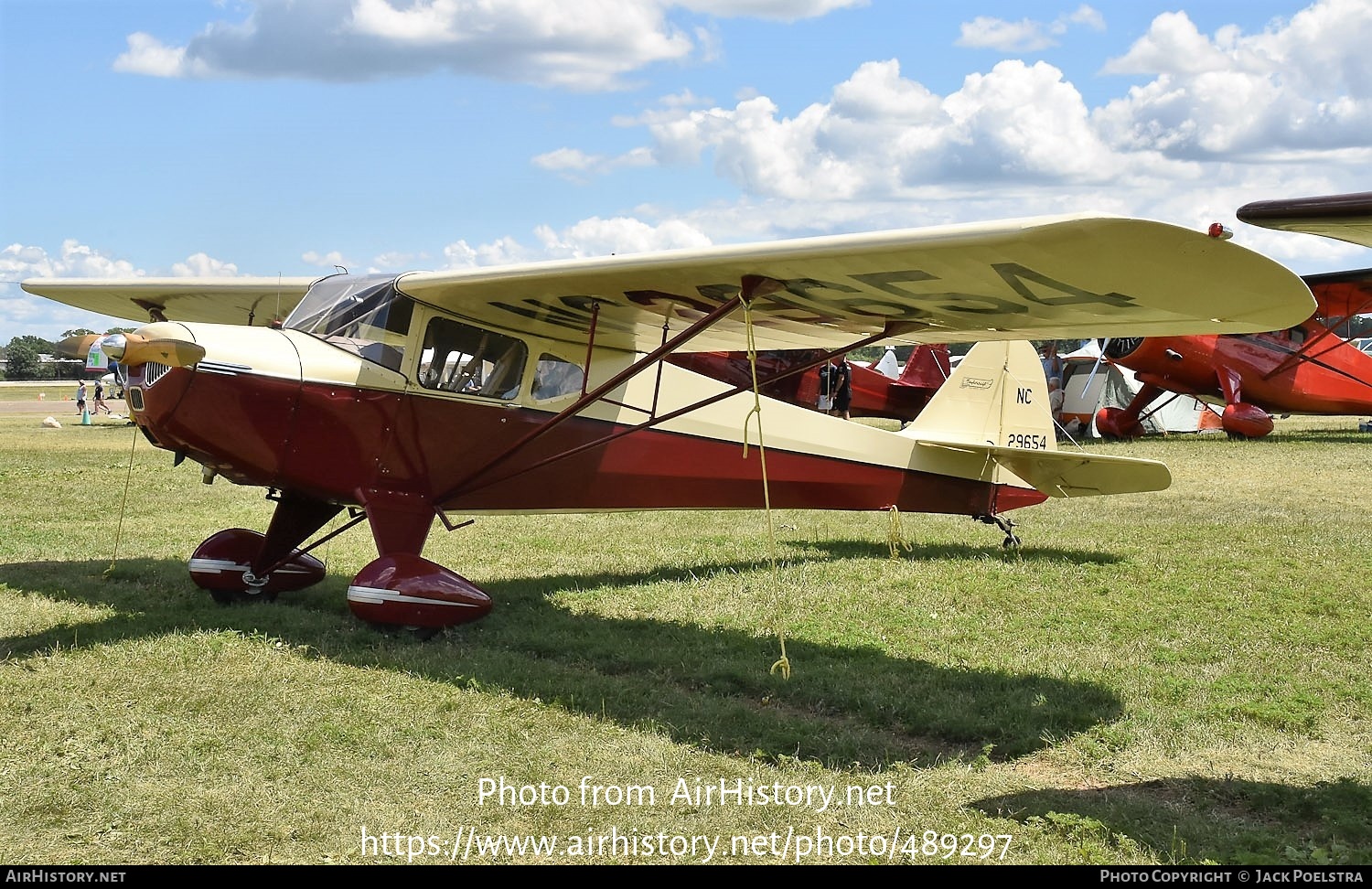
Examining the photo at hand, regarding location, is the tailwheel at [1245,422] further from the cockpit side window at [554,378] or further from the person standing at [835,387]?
the cockpit side window at [554,378]

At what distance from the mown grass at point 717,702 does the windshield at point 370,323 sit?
1.78 meters

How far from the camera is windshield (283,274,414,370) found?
708 centimetres

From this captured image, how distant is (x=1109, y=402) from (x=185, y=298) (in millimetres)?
21068

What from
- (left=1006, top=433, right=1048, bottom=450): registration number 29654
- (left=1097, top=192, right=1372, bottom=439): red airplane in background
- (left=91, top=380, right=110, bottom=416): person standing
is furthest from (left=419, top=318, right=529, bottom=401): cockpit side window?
(left=91, top=380, right=110, bottom=416): person standing

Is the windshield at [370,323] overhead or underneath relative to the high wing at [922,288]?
underneath

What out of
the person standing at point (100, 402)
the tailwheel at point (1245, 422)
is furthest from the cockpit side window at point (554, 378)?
the person standing at point (100, 402)

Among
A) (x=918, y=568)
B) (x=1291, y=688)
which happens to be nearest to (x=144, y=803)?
(x=1291, y=688)

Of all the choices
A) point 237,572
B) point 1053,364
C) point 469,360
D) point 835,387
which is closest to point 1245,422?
point 1053,364

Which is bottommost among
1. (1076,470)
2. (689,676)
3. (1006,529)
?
(689,676)

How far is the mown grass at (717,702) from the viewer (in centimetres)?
405

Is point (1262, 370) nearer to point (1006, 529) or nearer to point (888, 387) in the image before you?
point (888, 387)

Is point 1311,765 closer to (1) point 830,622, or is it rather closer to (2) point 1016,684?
(2) point 1016,684

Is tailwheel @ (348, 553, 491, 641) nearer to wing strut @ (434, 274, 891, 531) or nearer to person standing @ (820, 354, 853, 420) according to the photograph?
wing strut @ (434, 274, 891, 531)

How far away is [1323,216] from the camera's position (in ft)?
10.6
